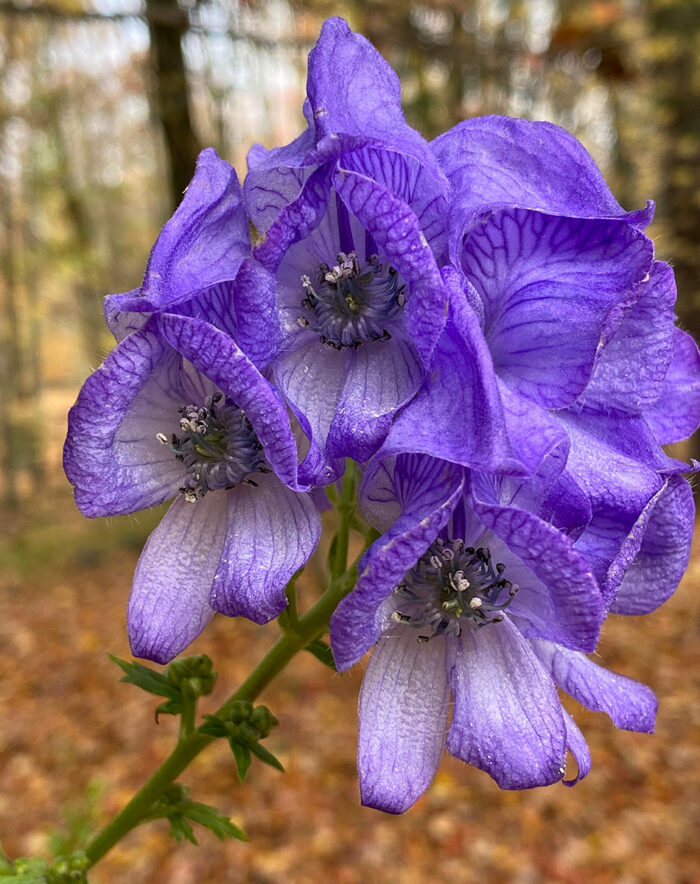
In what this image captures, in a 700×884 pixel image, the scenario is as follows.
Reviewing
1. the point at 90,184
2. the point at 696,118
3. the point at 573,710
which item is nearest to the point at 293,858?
the point at 573,710

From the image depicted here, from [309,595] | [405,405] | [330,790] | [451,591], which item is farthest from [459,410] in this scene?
[309,595]

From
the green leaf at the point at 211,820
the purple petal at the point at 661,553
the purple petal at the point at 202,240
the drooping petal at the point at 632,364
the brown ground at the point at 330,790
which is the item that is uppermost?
the purple petal at the point at 202,240

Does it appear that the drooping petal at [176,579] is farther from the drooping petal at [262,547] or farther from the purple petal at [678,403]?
the purple petal at [678,403]

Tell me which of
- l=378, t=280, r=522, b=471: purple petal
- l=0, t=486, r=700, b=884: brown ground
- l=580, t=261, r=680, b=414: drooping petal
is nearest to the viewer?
l=378, t=280, r=522, b=471: purple petal

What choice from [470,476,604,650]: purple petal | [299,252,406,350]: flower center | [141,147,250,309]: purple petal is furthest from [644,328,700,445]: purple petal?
[141,147,250,309]: purple petal

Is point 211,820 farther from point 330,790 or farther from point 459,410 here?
point 330,790

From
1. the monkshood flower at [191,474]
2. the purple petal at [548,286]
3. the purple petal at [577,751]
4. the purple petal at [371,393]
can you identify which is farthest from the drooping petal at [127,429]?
the purple petal at [577,751]

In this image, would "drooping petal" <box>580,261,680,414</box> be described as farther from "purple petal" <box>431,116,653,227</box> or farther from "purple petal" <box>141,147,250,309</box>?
"purple petal" <box>141,147,250,309</box>
